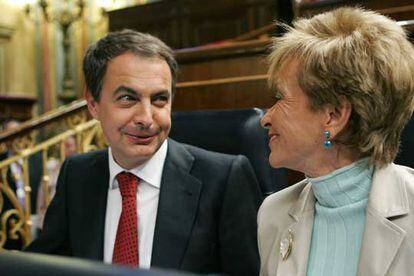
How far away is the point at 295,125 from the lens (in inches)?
47.1

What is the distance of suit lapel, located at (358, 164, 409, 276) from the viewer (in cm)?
102

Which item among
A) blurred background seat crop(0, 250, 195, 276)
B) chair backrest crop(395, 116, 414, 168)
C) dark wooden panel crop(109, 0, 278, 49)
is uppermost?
dark wooden panel crop(109, 0, 278, 49)

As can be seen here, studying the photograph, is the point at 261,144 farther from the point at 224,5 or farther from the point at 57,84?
the point at 57,84

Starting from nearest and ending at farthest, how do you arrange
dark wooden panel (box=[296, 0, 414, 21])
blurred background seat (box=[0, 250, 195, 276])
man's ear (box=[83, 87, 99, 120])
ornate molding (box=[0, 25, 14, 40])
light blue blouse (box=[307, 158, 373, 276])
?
blurred background seat (box=[0, 250, 195, 276]) < light blue blouse (box=[307, 158, 373, 276]) < man's ear (box=[83, 87, 99, 120]) < dark wooden panel (box=[296, 0, 414, 21]) < ornate molding (box=[0, 25, 14, 40])

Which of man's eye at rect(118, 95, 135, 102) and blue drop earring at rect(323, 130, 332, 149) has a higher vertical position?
man's eye at rect(118, 95, 135, 102)

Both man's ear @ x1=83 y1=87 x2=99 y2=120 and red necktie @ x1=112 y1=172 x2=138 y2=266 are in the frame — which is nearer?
red necktie @ x1=112 y1=172 x2=138 y2=266

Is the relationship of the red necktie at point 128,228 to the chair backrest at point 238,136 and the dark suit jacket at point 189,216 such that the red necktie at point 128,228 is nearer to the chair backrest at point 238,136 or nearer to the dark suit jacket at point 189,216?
the dark suit jacket at point 189,216

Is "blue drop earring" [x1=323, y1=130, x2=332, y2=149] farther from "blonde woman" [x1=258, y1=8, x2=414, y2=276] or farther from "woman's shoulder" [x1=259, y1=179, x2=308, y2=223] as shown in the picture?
"woman's shoulder" [x1=259, y1=179, x2=308, y2=223]

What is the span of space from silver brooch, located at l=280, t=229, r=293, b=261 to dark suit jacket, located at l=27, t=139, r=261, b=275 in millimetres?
289

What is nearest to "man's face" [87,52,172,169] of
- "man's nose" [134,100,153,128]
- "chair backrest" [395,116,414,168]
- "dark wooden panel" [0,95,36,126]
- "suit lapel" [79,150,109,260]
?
"man's nose" [134,100,153,128]

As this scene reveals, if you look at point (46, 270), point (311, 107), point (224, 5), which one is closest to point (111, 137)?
point (311, 107)

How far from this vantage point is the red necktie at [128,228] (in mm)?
1506

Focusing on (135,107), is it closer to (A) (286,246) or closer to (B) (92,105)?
(B) (92,105)

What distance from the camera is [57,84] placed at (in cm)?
774
